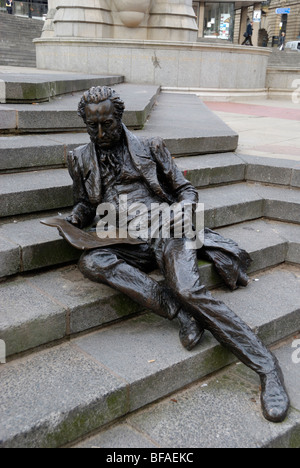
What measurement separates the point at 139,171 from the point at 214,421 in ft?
5.82

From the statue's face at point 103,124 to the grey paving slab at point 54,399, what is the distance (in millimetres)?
1429

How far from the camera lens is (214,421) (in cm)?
273

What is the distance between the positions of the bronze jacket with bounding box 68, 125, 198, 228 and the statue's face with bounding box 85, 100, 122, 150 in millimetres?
159

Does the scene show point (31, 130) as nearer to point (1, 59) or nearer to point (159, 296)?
point (159, 296)

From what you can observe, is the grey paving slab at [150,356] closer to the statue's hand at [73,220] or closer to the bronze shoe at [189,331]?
the bronze shoe at [189,331]

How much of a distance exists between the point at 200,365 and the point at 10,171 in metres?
2.45

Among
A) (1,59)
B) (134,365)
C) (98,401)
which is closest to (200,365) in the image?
(134,365)

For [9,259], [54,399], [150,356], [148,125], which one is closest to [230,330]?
[150,356]

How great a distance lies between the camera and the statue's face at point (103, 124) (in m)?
3.21

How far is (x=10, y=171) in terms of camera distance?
14.4 ft

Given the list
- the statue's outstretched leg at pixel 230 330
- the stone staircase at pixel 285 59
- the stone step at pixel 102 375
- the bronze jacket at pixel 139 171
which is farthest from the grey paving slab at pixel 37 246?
the stone staircase at pixel 285 59

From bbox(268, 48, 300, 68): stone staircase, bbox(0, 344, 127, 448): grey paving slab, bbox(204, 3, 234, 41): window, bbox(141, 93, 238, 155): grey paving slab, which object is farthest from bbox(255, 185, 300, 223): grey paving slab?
bbox(204, 3, 234, 41): window

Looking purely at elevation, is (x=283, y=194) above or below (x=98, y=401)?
above

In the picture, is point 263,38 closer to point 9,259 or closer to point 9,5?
point 9,5
